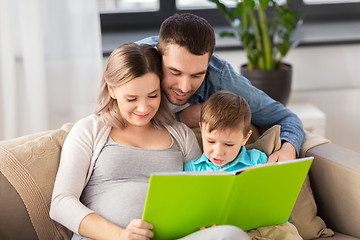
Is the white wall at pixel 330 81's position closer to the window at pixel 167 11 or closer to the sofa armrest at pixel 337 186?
the window at pixel 167 11

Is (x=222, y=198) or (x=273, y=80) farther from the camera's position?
(x=273, y=80)

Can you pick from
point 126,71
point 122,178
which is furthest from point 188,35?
point 122,178

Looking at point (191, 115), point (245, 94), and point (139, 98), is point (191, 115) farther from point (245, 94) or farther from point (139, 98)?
point (139, 98)

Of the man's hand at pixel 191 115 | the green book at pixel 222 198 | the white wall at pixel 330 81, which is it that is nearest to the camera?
the green book at pixel 222 198

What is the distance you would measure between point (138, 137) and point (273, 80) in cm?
124

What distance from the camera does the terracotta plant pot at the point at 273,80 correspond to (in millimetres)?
2742

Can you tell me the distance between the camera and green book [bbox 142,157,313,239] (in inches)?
52.4

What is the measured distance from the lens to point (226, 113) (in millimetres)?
1568

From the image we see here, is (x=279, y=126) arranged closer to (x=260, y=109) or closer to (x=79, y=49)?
(x=260, y=109)

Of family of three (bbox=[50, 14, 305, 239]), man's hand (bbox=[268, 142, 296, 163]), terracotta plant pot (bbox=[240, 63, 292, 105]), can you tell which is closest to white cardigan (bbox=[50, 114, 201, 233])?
family of three (bbox=[50, 14, 305, 239])

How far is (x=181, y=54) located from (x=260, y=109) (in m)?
0.42

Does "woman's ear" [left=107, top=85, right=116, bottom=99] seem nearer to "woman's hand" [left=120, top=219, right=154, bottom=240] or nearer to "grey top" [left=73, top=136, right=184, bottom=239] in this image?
"grey top" [left=73, top=136, right=184, bottom=239]

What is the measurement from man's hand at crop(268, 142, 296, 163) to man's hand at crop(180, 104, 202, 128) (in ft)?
1.00

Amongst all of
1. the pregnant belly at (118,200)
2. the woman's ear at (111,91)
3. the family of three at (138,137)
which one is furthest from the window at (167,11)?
the pregnant belly at (118,200)
